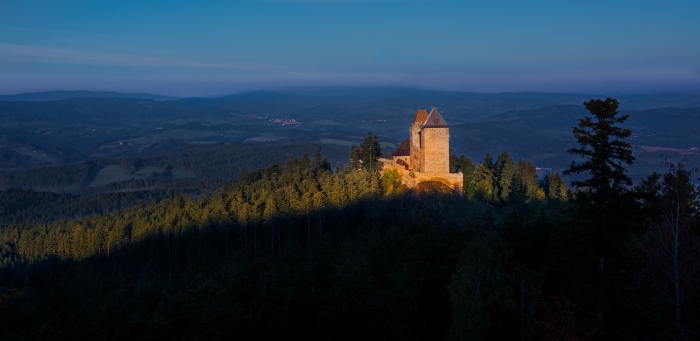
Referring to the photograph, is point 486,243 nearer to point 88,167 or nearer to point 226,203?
point 226,203

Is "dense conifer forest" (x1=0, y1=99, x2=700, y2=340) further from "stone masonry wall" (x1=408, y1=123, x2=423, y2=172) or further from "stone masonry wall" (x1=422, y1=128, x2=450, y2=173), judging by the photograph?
"stone masonry wall" (x1=408, y1=123, x2=423, y2=172)

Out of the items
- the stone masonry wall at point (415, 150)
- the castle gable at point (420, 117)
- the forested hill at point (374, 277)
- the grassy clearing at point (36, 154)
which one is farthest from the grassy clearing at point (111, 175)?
the castle gable at point (420, 117)

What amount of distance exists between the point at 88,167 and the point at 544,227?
151301 mm

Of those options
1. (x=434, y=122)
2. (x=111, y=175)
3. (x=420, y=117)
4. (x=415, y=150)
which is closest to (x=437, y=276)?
(x=434, y=122)

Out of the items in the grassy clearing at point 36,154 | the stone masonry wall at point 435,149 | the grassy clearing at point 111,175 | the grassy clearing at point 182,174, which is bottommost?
the grassy clearing at point 182,174

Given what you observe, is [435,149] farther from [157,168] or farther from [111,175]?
[157,168]

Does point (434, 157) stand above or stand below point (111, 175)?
above

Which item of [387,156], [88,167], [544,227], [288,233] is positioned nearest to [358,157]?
[387,156]

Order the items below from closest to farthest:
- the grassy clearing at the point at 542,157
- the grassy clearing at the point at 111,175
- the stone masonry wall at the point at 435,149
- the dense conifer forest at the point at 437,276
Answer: the dense conifer forest at the point at 437,276 → the stone masonry wall at the point at 435,149 → the grassy clearing at the point at 542,157 → the grassy clearing at the point at 111,175

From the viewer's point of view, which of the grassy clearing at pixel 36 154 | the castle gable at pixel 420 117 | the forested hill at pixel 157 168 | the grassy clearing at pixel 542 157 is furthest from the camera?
the grassy clearing at pixel 36 154

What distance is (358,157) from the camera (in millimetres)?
56312

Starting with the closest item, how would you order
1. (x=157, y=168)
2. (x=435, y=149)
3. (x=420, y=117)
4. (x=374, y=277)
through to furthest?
(x=374, y=277), (x=435, y=149), (x=420, y=117), (x=157, y=168)

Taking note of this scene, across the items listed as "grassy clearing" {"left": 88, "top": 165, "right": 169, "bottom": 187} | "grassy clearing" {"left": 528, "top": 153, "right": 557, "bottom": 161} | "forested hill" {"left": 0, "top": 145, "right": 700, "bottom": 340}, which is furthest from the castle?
"grassy clearing" {"left": 88, "top": 165, "right": 169, "bottom": 187}

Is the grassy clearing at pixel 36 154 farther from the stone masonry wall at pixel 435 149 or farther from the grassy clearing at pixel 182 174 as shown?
the stone masonry wall at pixel 435 149
